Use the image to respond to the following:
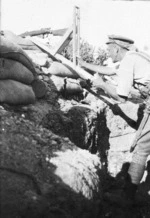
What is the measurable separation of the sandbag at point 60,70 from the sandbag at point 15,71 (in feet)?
2.73

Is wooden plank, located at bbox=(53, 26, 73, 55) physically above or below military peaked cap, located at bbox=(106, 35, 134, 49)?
below

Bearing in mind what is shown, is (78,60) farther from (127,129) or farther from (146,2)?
(146,2)

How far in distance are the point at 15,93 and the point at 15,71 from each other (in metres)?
0.41

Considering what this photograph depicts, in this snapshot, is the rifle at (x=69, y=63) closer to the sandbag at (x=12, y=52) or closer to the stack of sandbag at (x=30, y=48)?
the stack of sandbag at (x=30, y=48)

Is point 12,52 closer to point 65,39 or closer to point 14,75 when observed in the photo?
point 14,75

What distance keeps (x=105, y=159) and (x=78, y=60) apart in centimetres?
179

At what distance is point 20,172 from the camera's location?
2391mm

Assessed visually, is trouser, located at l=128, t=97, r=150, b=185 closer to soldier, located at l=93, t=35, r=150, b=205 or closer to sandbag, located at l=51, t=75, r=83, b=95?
soldier, located at l=93, t=35, r=150, b=205

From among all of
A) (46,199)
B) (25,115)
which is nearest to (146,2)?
(25,115)

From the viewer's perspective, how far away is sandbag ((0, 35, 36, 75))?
12.6ft

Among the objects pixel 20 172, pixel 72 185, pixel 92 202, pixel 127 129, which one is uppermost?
pixel 20 172

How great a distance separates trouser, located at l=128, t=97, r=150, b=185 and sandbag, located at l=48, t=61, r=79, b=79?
2.03m

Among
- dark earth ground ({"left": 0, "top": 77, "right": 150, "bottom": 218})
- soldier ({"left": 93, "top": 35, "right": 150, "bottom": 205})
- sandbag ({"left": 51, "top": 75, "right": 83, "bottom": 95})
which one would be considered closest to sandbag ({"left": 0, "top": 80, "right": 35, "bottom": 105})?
dark earth ground ({"left": 0, "top": 77, "right": 150, "bottom": 218})

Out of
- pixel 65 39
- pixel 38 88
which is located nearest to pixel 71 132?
pixel 38 88
